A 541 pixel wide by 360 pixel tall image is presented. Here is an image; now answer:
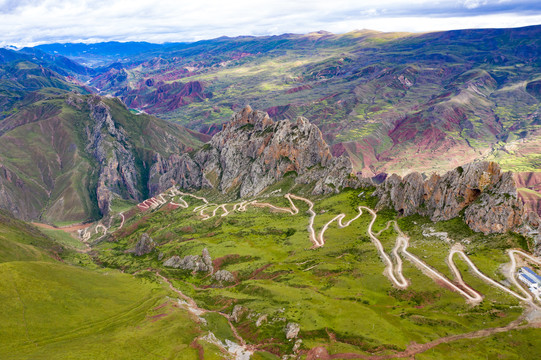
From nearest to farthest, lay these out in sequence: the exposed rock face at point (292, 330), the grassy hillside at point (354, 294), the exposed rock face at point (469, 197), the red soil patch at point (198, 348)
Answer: the grassy hillside at point (354, 294) < the red soil patch at point (198, 348) < the exposed rock face at point (292, 330) < the exposed rock face at point (469, 197)

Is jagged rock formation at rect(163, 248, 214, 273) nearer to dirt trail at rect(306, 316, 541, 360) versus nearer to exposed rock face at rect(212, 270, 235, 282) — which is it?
exposed rock face at rect(212, 270, 235, 282)

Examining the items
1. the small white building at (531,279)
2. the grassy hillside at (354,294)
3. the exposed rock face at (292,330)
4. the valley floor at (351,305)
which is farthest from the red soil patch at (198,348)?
the small white building at (531,279)

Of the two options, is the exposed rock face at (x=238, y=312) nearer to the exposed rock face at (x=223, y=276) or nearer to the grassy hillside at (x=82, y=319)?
the grassy hillside at (x=82, y=319)

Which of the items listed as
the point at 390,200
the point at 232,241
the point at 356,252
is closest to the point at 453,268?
the point at 356,252

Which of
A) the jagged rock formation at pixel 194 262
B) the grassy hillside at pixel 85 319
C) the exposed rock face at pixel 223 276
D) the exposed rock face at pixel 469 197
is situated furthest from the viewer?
the jagged rock formation at pixel 194 262

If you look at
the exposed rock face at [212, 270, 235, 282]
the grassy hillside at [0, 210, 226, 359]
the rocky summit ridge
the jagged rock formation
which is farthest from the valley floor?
the jagged rock formation

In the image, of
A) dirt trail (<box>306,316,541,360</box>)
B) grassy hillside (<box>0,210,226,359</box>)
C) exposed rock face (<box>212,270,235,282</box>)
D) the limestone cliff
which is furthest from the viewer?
exposed rock face (<box>212,270,235,282</box>)

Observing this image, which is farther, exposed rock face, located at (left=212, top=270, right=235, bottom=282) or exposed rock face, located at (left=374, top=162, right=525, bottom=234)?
exposed rock face, located at (left=212, top=270, right=235, bottom=282)
